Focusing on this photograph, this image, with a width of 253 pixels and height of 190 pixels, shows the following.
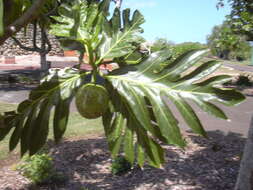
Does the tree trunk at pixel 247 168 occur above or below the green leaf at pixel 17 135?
below

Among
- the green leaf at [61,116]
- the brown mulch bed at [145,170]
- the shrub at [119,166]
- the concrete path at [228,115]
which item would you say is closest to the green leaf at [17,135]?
the green leaf at [61,116]

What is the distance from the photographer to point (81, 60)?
3.85 ft

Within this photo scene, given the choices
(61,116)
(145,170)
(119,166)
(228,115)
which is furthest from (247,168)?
(228,115)

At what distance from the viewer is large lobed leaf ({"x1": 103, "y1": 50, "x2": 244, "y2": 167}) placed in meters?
1.01

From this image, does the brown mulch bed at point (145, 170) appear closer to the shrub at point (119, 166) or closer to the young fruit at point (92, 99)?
the shrub at point (119, 166)

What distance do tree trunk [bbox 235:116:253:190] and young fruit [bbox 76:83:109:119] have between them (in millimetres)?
2635

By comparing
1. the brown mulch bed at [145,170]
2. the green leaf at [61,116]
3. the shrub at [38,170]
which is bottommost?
the brown mulch bed at [145,170]

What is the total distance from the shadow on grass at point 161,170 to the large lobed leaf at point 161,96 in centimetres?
362

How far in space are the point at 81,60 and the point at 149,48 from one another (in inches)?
12.6

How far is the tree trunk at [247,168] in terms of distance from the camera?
3330 millimetres

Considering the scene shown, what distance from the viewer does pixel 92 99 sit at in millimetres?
1048

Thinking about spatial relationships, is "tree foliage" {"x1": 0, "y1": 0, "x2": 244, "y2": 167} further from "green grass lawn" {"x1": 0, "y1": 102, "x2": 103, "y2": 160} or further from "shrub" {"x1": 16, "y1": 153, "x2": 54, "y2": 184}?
"green grass lawn" {"x1": 0, "y1": 102, "x2": 103, "y2": 160}

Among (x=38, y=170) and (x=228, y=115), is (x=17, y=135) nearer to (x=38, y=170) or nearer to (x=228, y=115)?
(x=38, y=170)

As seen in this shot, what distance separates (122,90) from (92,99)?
0.11 meters
